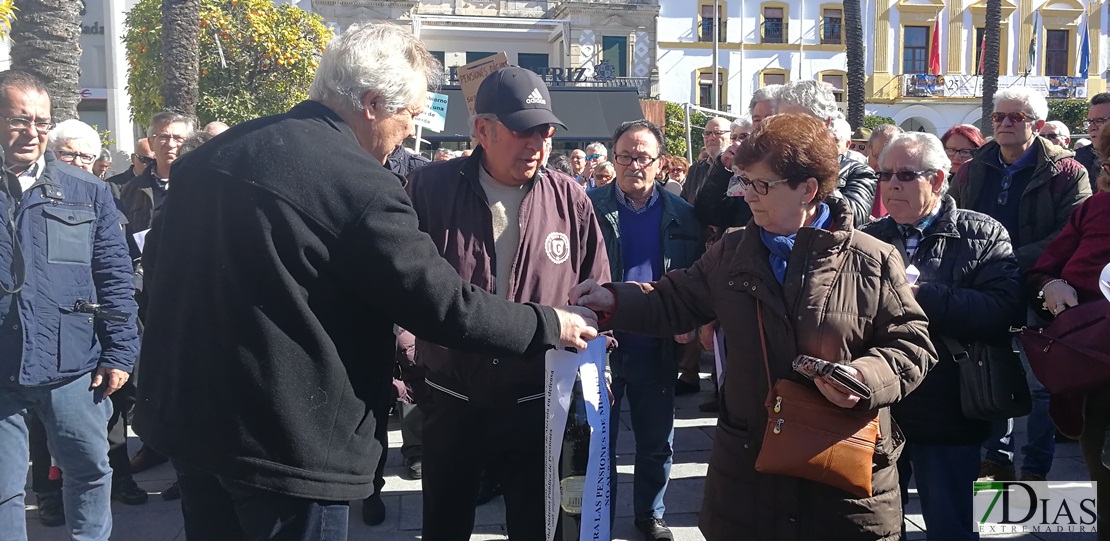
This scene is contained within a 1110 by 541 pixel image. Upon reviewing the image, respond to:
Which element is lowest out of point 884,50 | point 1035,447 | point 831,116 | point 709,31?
point 1035,447

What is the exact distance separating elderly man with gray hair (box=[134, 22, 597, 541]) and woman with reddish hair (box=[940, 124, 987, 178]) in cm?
473

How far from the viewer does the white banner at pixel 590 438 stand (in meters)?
2.81

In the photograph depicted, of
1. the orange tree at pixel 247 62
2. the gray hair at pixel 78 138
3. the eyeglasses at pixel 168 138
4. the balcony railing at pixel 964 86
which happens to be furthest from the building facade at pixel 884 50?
the gray hair at pixel 78 138

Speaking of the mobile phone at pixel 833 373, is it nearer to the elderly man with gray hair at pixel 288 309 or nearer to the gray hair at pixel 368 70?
the elderly man with gray hair at pixel 288 309

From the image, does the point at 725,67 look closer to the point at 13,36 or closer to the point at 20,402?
Answer: the point at 13,36

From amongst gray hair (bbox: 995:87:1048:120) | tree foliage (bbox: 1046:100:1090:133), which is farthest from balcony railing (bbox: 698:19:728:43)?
gray hair (bbox: 995:87:1048:120)

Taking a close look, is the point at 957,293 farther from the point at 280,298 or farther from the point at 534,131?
the point at 280,298

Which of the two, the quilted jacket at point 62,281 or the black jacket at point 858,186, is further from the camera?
the black jacket at point 858,186

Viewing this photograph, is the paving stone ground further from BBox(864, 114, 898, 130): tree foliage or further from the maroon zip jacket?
BBox(864, 114, 898, 130): tree foliage

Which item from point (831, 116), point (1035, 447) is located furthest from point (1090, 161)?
point (831, 116)

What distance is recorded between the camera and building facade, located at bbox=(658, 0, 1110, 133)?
37.4m

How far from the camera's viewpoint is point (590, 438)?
283cm

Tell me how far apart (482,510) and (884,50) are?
38325mm

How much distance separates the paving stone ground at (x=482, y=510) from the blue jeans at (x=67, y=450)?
85cm
